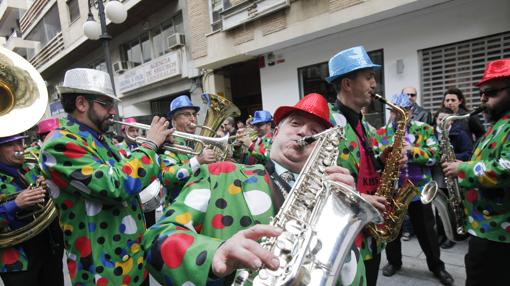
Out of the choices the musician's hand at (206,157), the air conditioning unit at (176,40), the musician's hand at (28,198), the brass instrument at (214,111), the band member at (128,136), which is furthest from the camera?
the air conditioning unit at (176,40)

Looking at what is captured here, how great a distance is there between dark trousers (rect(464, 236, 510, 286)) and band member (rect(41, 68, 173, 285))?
2505mm

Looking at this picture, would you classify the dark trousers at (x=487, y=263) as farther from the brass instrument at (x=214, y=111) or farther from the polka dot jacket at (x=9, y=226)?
the polka dot jacket at (x=9, y=226)

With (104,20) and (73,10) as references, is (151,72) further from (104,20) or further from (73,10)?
(73,10)

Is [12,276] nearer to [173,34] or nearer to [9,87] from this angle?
[9,87]

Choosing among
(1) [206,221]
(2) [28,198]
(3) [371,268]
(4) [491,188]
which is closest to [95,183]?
(1) [206,221]

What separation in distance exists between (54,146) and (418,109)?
488cm

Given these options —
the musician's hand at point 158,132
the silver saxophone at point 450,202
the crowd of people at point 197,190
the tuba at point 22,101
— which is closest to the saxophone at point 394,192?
the crowd of people at point 197,190

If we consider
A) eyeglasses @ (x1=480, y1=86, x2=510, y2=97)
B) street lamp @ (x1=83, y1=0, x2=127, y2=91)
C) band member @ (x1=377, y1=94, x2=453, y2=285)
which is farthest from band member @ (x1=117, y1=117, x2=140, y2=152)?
eyeglasses @ (x1=480, y1=86, x2=510, y2=97)

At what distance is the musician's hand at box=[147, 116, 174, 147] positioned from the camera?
2180 mm

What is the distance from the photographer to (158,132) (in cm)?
221

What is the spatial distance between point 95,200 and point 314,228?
58.4 inches

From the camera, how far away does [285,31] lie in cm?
825

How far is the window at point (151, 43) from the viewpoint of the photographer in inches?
482

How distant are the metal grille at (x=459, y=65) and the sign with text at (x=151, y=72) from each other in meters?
8.77
